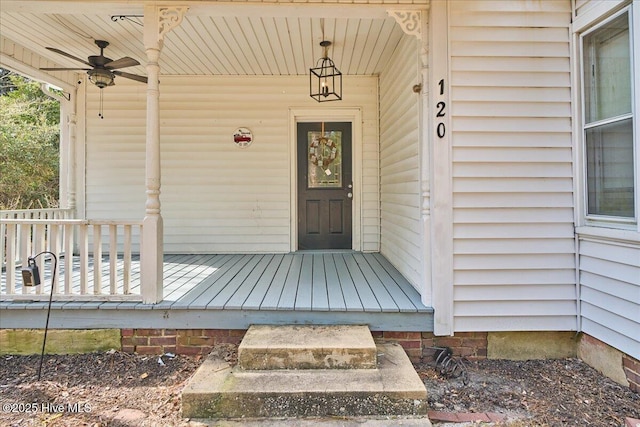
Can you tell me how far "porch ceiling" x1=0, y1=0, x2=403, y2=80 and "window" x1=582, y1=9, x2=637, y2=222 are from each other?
1519mm

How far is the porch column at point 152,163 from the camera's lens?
2.64 m

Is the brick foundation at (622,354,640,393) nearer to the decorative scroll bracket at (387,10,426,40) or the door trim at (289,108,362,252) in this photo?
the decorative scroll bracket at (387,10,426,40)

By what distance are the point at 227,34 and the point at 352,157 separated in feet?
7.13

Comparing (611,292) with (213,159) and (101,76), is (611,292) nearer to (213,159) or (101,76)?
(213,159)

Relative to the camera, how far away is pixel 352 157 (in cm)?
487

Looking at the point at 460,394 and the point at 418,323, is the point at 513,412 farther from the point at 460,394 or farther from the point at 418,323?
the point at 418,323

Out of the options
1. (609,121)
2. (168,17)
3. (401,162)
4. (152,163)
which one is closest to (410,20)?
(401,162)

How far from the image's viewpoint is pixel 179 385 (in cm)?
230

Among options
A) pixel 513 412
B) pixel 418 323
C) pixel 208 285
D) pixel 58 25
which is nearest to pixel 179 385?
pixel 208 285

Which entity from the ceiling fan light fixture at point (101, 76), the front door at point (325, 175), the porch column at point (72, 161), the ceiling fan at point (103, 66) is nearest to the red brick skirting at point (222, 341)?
the front door at point (325, 175)

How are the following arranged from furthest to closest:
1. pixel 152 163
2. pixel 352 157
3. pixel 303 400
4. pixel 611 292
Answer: pixel 352 157 → pixel 152 163 → pixel 611 292 → pixel 303 400

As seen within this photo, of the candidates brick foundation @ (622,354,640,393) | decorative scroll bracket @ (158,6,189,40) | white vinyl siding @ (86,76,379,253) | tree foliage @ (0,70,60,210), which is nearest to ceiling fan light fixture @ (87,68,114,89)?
white vinyl siding @ (86,76,379,253)

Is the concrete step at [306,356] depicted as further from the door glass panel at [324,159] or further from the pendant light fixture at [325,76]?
the door glass panel at [324,159]

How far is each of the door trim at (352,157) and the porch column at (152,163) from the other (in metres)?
2.29
